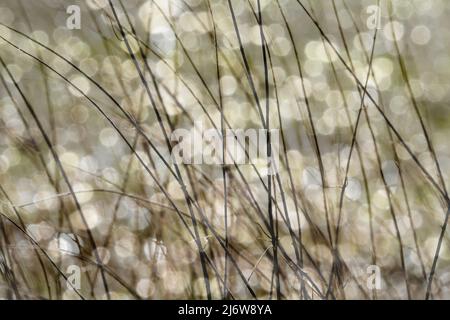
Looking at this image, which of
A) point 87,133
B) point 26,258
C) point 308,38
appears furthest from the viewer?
point 308,38

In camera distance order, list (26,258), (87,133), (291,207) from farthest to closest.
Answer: (87,133), (291,207), (26,258)

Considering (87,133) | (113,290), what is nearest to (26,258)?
(113,290)

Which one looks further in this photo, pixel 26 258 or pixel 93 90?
pixel 93 90

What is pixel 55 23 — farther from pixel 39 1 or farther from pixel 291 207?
pixel 291 207

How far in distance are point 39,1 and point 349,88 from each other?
1.34 metres

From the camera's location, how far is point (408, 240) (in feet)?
5.97

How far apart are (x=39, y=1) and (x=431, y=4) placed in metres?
1.81
